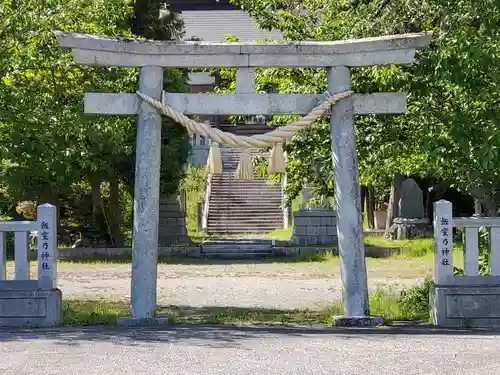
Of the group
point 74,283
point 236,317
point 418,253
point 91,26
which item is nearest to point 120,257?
point 74,283

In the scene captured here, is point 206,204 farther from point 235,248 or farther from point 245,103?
point 245,103

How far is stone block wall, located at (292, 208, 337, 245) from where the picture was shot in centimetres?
2586

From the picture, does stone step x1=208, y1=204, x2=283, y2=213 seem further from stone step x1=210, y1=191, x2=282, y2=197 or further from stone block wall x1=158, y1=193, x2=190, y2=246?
stone block wall x1=158, y1=193, x2=190, y2=246

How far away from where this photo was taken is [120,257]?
24.5 metres

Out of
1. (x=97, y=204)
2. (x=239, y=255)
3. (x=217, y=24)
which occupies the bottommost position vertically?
(x=239, y=255)

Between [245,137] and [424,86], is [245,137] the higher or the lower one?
the lower one

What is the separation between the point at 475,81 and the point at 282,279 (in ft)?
28.2

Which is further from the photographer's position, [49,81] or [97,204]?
[97,204]

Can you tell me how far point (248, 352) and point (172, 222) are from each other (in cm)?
1830

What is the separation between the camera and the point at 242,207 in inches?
1351

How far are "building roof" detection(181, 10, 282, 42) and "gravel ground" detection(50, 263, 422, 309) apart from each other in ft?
90.2

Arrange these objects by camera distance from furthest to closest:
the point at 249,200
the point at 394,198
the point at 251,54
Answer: the point at 249,200 < the point at 394,198 < the point at 251,54

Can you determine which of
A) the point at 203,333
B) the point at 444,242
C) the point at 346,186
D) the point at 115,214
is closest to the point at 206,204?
the point at 115,214

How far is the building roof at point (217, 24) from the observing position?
48188 millimetres
